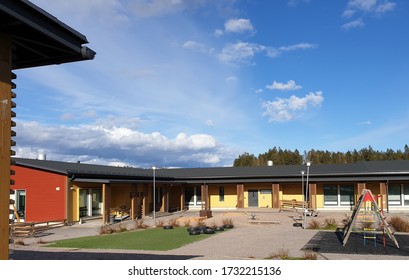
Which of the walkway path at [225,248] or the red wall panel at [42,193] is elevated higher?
the red wall panel at [42,193]

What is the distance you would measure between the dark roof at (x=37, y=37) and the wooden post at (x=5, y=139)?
1.15 ft

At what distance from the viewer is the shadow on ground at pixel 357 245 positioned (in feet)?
50.1

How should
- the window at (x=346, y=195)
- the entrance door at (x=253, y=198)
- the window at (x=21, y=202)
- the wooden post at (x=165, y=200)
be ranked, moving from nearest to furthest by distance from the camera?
the window at (x=21, y=202), the wooden post at (x=165, y=200), the window at (x=346, y=195), the entrance door at (x=253, y=198)

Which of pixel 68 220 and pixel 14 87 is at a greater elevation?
pixel 14 87

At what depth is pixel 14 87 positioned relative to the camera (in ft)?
20.0

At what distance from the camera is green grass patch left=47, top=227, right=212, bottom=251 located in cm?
1730

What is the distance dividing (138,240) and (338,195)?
24.5 metres

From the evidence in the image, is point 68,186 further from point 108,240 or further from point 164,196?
point 164,196

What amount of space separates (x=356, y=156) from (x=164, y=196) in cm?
7076

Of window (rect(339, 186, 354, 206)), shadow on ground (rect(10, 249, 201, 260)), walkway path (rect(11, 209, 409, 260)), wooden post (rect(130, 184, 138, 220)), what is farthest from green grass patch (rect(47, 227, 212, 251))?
window (rect(339, 186, 354, 206))

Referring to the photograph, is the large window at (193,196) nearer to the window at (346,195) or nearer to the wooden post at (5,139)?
the window at (346,195)

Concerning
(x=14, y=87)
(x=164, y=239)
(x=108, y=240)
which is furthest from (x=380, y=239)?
(x=14, y=87)

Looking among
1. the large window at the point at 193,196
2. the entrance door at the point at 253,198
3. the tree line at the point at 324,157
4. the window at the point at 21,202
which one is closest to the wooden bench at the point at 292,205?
the entrance door at the point at 253,198
